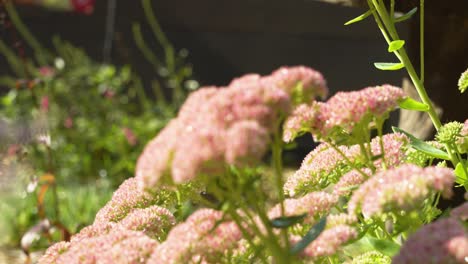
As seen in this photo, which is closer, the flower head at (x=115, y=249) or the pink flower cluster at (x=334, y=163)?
the flower head at (x=115, y=249)

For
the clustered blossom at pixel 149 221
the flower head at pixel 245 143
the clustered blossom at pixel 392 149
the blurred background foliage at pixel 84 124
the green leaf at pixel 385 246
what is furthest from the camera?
the blurred background foliage at pixel 84 124

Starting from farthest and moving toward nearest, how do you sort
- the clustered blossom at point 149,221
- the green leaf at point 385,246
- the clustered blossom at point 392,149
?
1. the clustered blossom at point 392,149
2. the clustered blossom at point 149,221
3. the green leaf at point 385,246

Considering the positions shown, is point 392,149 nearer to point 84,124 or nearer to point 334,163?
point 334,163

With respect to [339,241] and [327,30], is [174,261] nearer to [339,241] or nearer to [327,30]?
[339,241]

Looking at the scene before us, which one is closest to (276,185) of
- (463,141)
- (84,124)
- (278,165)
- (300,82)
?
(278,165)

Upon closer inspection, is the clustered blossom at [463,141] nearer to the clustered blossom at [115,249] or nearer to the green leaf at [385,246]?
the green leaf at [385,246]

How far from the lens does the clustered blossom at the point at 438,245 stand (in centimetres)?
95

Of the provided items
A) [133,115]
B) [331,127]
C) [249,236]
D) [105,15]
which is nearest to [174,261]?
[249,236]

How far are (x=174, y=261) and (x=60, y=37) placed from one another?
22.8 ft

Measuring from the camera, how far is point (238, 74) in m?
7.37

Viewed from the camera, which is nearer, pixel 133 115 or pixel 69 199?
pixel 69 199

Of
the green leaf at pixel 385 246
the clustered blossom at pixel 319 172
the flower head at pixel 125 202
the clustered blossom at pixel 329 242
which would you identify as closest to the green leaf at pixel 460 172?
the clustered blossom at pixel 319 172

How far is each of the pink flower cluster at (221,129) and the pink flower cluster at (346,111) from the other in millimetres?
194

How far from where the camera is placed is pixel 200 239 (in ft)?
3.78
